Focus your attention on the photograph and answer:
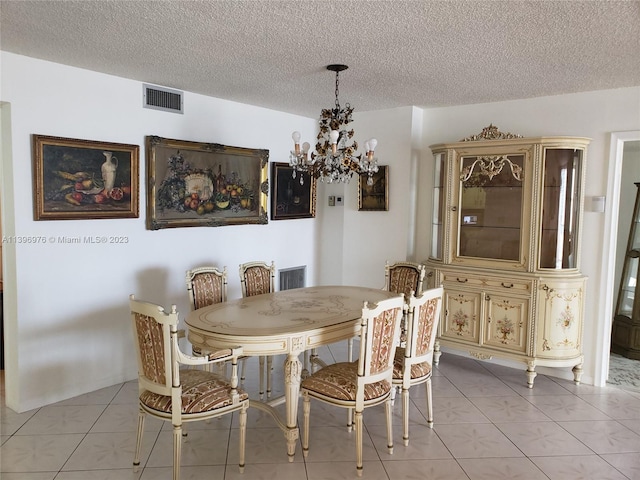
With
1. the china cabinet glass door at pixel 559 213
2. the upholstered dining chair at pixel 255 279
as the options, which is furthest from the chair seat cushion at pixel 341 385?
the china cabinet glass door at pixel 559 213

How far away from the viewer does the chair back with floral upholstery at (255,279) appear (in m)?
4.07

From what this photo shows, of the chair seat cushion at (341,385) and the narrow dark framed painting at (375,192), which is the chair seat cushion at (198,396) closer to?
the chair seat cushion at (341,385)

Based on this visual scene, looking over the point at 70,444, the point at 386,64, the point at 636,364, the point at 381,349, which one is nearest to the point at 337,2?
the point at 386,64

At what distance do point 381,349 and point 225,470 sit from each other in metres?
1.14

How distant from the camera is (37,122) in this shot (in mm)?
3436

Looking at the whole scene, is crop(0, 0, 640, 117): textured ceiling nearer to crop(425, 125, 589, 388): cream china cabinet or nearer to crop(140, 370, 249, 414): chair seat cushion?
crop(425, 125, 589, 388): cream china cabinet

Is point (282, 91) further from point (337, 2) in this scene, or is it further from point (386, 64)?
point (337, 2)

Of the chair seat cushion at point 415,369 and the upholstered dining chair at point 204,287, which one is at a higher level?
the upholstered dining chair at point 204,287

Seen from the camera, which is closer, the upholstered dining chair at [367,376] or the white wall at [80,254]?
the upholstered dining chair at [367,376]

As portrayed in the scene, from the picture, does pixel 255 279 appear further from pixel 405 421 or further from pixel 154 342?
pixel 405 421

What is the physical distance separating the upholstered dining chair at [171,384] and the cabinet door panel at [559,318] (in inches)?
107

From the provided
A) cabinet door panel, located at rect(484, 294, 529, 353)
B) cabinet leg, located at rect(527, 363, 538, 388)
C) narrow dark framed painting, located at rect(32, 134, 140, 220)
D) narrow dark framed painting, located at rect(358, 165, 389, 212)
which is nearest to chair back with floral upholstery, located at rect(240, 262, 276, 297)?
narrow dark framed painting, located at rect(32, 134, 140, 220)

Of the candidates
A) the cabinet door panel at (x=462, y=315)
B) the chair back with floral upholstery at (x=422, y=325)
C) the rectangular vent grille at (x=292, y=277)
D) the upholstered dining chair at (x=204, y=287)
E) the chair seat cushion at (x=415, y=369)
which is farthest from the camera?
the rectangular vent grille at (x=292, y=277)

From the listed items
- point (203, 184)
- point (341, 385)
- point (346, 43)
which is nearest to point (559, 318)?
point (341, 385)
